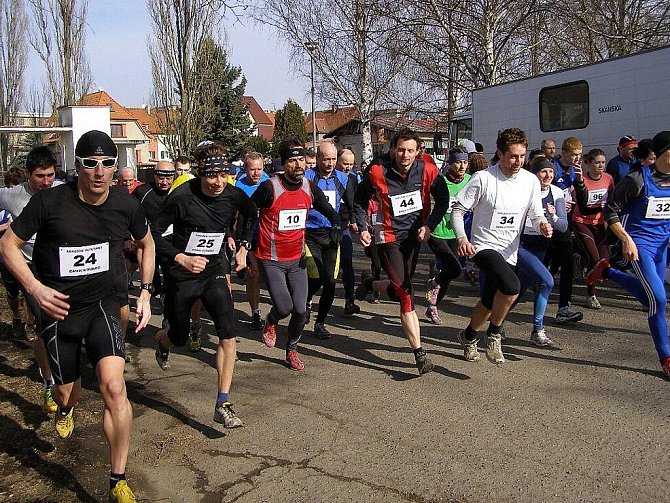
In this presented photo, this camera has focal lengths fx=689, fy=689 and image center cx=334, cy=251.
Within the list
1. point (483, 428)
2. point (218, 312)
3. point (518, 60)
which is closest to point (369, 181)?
point (218, 312)

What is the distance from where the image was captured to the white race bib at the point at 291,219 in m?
6.54

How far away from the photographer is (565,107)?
48.9 feet

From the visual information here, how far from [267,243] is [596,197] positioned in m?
4.30

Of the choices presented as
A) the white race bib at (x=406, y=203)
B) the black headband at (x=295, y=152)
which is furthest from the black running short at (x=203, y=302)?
the white race bib at (x=406, y=203)

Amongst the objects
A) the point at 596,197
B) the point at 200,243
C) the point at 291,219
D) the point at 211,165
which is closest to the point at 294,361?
the point at 291,219

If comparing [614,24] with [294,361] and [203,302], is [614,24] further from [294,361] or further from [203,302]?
[203,302]

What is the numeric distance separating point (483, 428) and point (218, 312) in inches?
83.2

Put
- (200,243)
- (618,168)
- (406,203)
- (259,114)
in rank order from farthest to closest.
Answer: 1. (259,114)
2. (618,168)
3. (406,203)
4. (200,243)

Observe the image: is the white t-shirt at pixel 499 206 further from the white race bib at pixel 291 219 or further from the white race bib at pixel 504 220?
the white race bib at pixel 291 219

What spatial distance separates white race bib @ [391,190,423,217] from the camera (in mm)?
6324

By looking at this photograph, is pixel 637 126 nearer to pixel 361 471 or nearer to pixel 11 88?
pixel 361 471

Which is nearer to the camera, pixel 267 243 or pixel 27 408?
pixel 27 408

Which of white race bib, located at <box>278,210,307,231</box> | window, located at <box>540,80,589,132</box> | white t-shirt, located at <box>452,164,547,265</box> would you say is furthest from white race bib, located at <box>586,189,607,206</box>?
window, located at <box>540,80,589,132</box>

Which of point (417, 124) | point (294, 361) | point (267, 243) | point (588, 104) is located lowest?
point (294, 361)
